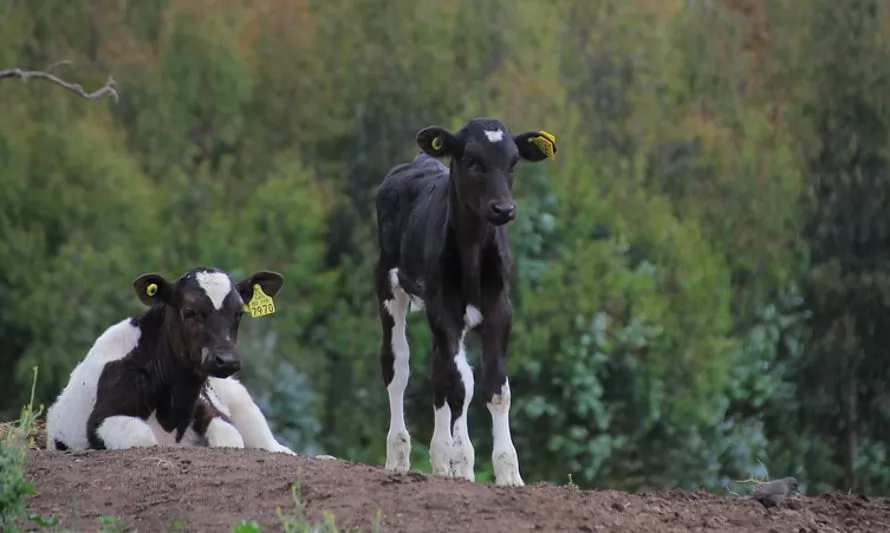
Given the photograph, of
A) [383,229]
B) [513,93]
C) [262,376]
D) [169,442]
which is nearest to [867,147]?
[513,93]

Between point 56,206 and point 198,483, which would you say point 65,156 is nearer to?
point 56,206

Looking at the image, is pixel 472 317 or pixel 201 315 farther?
pixel 201 315

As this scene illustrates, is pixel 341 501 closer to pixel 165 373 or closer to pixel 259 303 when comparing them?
pixel 165 373

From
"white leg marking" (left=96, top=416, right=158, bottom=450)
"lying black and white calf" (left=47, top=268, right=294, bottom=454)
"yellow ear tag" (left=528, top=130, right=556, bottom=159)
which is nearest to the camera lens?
"yellow ear tag" (left=528, top=130, right=556, bottom=159)

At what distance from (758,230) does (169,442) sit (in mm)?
13050

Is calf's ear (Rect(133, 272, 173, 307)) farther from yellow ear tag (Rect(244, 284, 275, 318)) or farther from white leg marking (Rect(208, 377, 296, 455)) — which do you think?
white leg marking (Rect(208, 377, 296, 455))

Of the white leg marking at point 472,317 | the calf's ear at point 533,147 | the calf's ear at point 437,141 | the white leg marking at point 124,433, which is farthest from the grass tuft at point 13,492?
the calf's ear at point 533,147

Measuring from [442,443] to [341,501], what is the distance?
71.9 inches

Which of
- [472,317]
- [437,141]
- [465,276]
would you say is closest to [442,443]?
[472,317]

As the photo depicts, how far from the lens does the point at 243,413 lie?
35.1ft

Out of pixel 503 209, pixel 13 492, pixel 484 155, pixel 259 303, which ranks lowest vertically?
pixel 13 492

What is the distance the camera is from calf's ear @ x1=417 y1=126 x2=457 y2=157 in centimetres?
924

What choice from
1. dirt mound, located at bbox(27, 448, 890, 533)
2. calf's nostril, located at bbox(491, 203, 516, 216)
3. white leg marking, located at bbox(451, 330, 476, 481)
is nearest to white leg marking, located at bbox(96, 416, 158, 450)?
dirt mound, located at bbox(27, 448, 890, 533)

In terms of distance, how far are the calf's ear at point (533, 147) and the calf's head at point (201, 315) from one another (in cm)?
198
